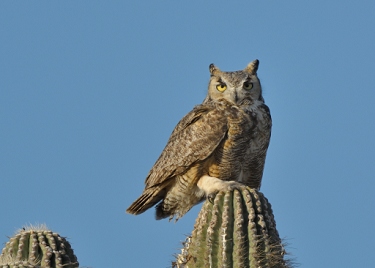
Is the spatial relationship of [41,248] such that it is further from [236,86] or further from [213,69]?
[213,69]

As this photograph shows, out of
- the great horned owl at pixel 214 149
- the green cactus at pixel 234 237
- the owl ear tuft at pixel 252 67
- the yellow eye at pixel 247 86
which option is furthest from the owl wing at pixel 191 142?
the green cactus at pixel 234 237

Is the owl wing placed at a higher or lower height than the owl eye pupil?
lower

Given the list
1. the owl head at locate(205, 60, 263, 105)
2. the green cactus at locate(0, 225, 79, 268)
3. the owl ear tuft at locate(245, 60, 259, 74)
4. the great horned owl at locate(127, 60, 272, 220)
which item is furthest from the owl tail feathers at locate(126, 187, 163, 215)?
the green cactus at locate(0, 225, 79, 268)

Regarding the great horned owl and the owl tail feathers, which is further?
the owl tail feathers

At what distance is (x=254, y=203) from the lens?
677 centimetres

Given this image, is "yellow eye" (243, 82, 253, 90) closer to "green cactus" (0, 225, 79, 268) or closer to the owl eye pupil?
the owl eye pupil

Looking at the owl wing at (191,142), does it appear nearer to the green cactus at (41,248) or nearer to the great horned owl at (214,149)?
A: the great horned owl at (214,149)

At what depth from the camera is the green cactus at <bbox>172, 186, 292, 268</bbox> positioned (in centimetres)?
627

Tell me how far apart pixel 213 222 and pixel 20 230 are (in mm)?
1460

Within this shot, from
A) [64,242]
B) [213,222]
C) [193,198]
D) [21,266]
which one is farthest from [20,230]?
[193,198]

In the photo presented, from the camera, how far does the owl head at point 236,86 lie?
10320 millimetres

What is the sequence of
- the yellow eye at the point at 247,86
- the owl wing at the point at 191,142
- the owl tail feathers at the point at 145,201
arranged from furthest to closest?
the yellow eye at the point at 247,86
the owl tail feathers at the point at 145,201
the owl wing at the point at 191,142

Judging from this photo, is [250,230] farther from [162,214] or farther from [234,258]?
[162,214]

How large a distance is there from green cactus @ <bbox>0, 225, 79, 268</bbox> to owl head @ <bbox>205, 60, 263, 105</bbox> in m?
3.85
